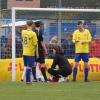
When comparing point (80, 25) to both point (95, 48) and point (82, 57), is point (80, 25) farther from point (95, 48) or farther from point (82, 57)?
point (95, 48)

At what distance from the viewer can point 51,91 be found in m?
15.3

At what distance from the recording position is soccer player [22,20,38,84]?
674 inches

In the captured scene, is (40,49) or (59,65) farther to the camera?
(59,65)

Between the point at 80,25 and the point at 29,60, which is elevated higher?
the point at 80,25

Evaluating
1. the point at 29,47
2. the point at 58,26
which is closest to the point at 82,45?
the point at 29,47

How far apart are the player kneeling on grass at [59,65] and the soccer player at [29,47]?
1.29 metres

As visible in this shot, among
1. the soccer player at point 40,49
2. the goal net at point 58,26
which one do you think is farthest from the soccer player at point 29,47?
the goal net at point 58,26

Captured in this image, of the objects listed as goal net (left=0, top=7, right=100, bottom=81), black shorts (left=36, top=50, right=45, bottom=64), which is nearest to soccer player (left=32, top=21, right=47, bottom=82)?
black shorts (left=36, top=50, right=45, bottom=64)

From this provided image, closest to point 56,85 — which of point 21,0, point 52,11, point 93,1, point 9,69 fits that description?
point 9,69

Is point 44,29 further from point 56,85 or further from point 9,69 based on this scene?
point 56,85

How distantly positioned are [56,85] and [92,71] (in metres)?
3.48

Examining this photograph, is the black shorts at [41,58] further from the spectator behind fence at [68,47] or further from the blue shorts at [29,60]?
the spectator behind fence at [68,47]

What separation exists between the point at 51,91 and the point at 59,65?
3751 mm

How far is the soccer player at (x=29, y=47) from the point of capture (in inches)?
674
